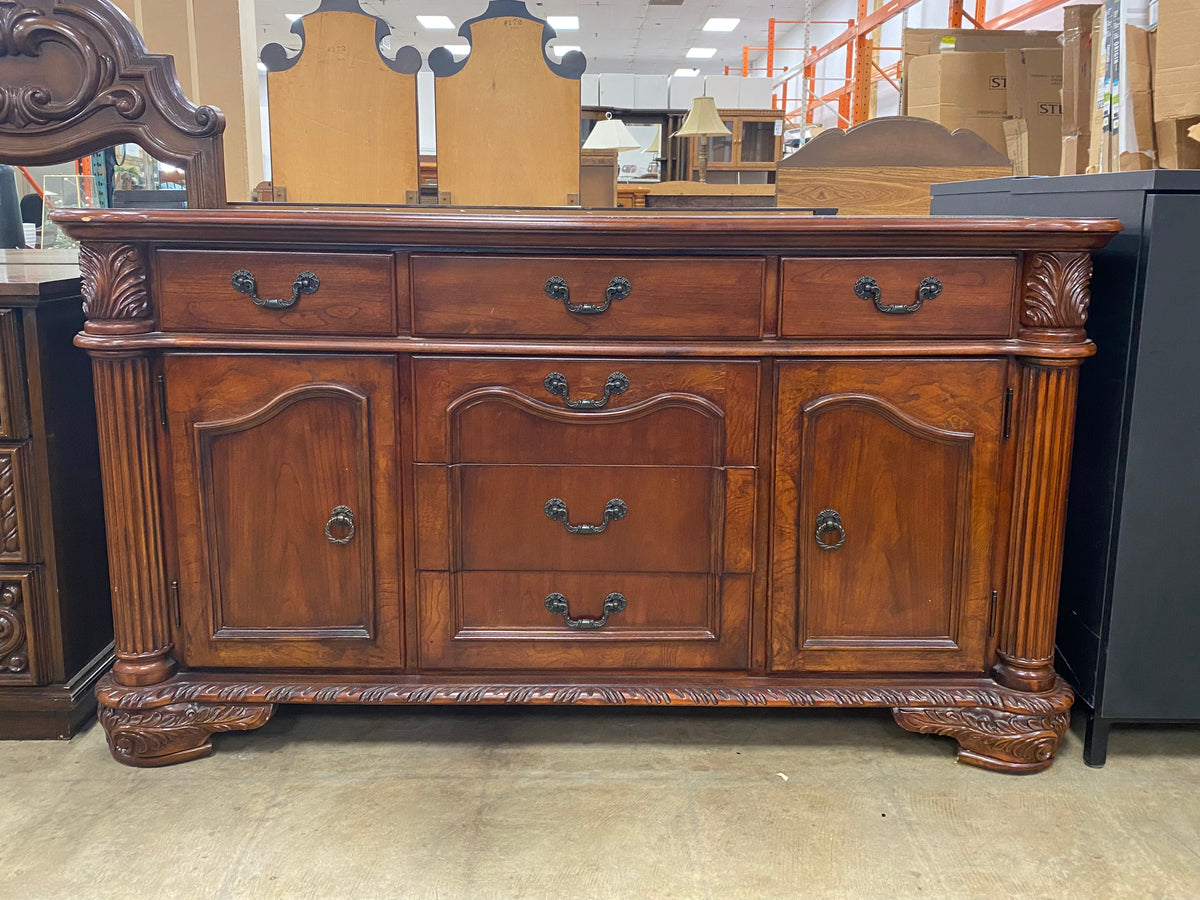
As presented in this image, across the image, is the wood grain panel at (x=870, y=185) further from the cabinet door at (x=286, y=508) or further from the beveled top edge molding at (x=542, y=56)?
the cabinet door at (x=286, y=508)

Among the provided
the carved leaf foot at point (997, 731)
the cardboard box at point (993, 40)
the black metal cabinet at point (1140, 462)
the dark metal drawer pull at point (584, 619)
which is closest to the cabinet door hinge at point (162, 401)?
the dark metal drawer pull at point (584, 619)

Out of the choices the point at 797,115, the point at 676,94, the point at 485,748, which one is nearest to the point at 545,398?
the point at 485,748

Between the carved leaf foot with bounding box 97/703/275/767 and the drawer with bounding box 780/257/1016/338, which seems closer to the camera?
the drawer with bounding box 780/257/1016/338

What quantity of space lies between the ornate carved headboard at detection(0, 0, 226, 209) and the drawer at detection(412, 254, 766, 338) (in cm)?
61

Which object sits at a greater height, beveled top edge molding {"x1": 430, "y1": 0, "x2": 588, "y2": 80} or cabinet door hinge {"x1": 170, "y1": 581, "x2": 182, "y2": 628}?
beveled top edge molding {"x1": 430, "y1": 0, "x2": 588, "y2": 80}

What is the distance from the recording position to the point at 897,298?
1522 mm

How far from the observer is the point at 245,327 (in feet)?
5.01

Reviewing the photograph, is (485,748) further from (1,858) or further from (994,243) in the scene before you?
(994,243)

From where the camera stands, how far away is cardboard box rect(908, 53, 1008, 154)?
12.3 feet

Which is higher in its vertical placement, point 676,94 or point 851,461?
point 676,94

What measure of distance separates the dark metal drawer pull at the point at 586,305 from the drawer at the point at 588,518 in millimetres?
273

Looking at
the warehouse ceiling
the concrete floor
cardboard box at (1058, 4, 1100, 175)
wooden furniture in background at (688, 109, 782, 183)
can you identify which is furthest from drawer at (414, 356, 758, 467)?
the warehouse ceiling

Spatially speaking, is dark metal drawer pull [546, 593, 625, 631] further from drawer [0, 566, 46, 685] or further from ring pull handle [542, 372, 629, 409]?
drawer [0, 566, 46, 685]

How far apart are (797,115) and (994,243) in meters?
15.1
